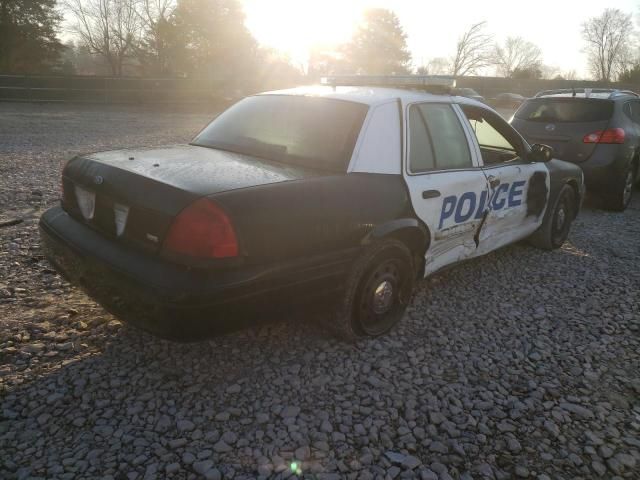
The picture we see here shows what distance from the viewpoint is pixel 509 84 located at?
117 feet

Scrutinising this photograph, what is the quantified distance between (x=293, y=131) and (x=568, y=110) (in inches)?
213

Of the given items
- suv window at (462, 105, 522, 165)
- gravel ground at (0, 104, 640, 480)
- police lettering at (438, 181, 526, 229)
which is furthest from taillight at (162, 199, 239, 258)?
suv window at (462, 105, 522, 165)

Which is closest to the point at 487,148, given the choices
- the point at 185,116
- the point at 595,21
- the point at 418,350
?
the point at 418,350

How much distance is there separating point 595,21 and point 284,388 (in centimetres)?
8118

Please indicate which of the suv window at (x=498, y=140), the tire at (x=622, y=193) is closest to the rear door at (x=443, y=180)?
the suv window at (x=498, y=140)

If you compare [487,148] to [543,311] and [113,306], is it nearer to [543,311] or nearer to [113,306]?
[543,311]

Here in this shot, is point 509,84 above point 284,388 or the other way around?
above

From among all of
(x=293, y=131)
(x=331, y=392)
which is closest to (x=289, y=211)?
(x=293, y=131)

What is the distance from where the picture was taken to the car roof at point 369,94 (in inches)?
127

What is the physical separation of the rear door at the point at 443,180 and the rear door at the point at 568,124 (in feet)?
12.4

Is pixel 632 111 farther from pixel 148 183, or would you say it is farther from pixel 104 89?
pixel 104 89

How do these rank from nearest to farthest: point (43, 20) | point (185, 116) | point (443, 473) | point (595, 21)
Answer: point (443, 473)
point (185, 116)
point (43, 20)
point (595, 21)

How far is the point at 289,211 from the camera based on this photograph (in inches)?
99.0

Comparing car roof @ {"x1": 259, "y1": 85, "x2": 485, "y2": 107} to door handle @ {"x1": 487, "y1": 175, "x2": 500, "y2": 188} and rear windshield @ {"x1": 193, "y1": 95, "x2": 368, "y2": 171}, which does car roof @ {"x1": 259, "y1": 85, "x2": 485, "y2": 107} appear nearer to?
rear windshield @ {"x1": 193, "y1": 95, "x2": 368, "y2": 171}
